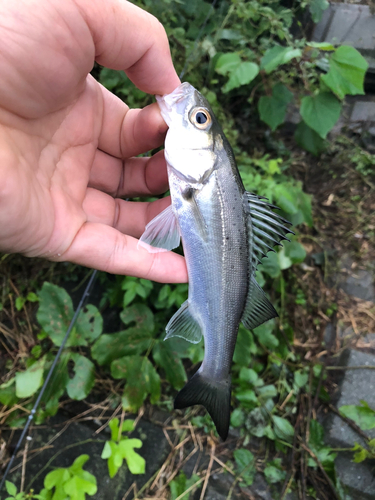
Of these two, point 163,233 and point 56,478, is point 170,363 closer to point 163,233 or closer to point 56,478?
point 56,478

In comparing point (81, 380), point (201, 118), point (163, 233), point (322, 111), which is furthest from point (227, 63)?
point (81, 380)

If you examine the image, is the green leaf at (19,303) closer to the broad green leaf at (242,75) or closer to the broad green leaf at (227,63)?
the broad green leaf at (242,75)

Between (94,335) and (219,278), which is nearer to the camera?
(219,278)

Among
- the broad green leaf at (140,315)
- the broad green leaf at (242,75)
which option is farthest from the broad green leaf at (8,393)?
the broad green leaf at (242,75)

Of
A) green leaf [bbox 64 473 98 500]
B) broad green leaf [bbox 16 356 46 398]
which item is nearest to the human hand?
broad green leaf [bbox 16 356 46 398]

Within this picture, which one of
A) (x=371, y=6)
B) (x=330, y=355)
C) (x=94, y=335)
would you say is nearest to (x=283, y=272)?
(x=330, y=355)

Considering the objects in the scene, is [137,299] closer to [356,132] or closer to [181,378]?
[181,378]
